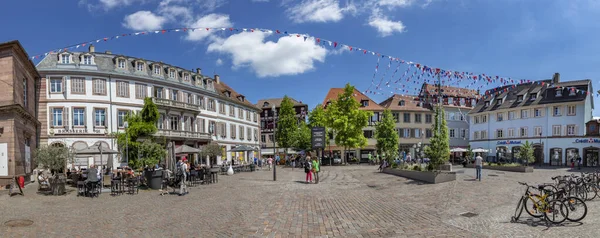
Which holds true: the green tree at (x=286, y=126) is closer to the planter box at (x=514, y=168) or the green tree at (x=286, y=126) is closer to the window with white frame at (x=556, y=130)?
the planter box at (x=514, y=168)

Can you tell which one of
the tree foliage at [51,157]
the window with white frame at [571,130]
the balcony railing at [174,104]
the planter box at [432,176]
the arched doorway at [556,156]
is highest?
the balcony railing at [174,104]

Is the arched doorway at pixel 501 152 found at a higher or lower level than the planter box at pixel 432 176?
lower

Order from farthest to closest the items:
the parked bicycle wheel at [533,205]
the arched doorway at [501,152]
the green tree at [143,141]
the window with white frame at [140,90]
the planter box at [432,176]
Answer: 1. the arched doorway at [501,152]
2. the window with white frame at [140,90]
3. the green tree at [143,141]
4. the planter box at [432,176]
5. the parked bicycle wheel at [533,205]

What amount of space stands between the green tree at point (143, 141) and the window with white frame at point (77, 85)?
13.9m

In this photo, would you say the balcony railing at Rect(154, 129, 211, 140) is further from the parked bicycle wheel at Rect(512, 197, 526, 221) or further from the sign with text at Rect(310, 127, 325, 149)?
the parked bicycle wheel at Rect(512, 197, 526, 221)

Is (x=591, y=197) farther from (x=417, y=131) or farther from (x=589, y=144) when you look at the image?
(x=417, y=131)

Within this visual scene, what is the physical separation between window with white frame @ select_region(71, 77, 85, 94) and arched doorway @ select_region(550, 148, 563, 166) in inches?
2078

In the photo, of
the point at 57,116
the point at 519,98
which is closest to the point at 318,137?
A: the point at 57,116

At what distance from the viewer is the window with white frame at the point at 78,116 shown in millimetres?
33875

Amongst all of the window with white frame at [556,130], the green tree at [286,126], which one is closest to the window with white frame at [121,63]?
the green tree at [286,126]

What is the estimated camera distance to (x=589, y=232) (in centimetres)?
794

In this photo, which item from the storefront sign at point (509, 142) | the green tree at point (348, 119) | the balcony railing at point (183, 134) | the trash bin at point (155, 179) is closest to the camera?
the trash bin at point (155, 179)

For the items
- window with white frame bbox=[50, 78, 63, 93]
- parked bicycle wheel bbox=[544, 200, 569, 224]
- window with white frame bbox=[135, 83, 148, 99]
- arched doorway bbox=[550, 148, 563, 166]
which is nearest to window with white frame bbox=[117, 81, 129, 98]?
window with white frame bbox=[135, 83, 148, 99]

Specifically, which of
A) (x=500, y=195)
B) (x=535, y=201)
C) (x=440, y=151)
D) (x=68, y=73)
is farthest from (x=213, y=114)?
(x=535, y=201)
